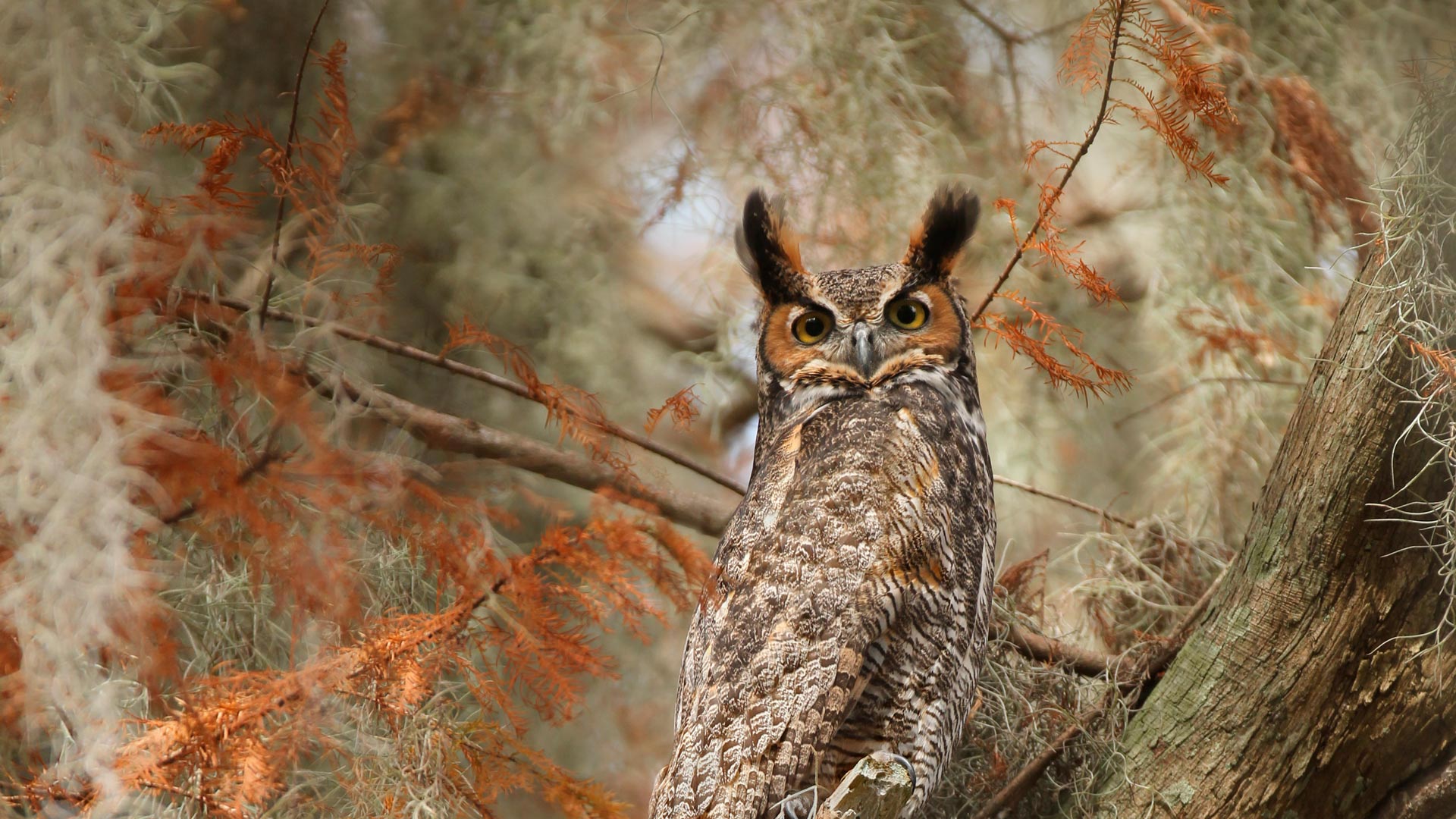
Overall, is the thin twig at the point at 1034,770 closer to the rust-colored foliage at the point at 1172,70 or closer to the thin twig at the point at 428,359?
the thin twig at the point at 428,359

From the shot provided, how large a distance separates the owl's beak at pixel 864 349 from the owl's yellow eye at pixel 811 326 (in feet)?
0.21

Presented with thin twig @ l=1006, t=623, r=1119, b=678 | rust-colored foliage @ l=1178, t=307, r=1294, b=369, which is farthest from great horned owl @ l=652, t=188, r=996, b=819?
rust-colored foliage @ l=1178, t=307, r=1294, b=369

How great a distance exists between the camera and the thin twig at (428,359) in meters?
1.31

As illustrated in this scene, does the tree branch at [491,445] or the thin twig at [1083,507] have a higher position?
the thin twig at [1083,507]

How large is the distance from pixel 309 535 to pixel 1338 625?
4.82 ft

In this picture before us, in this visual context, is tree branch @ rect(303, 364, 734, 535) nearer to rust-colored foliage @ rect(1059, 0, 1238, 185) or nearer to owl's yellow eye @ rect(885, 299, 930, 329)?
owl's yellow eye @ rect(885, 299, 930, 329)

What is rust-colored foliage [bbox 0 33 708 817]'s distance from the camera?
3.80 feet

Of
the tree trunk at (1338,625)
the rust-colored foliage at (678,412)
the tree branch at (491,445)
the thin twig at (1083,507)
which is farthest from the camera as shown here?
the thin twig at (1083,507)

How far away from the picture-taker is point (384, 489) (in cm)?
124

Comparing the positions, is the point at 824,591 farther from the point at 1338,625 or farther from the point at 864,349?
the point at 1338,625

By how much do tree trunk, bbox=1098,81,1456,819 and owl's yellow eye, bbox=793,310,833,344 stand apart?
788 mm

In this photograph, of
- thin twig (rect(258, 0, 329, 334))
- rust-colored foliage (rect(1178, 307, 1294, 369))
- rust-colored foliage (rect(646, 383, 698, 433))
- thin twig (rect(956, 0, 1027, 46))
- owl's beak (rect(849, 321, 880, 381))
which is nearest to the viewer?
thin twig (rect(258, 0, 329, 334))

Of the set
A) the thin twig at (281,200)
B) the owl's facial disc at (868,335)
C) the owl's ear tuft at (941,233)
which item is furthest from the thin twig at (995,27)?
the thin twig at (281,200)

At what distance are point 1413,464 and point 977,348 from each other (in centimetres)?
171
